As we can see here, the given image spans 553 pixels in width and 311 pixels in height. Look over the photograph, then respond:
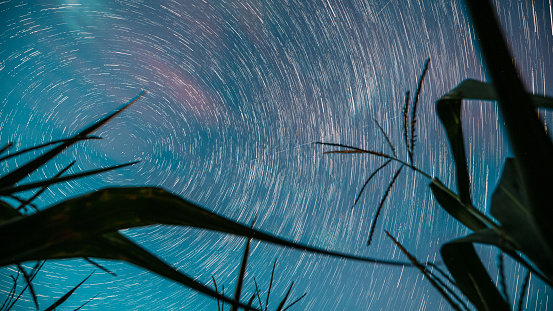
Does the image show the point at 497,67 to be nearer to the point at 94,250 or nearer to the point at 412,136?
the point at 94,250

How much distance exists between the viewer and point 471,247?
391 millimetres

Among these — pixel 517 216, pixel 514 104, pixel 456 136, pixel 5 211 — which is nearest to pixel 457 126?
pixel 456 136

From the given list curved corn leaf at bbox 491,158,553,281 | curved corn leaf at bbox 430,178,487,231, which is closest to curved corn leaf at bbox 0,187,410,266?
curved corn leaf at bbox 491,158,553,281

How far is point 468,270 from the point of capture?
376 mm

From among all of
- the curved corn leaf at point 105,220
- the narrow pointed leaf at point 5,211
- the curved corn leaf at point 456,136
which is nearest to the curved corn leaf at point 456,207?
the curved corn leaf at point 456,136

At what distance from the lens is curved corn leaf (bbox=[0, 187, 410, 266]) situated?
15 cm

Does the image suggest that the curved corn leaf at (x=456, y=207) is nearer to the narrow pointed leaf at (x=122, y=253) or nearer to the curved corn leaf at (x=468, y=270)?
the curved corn leaf at (x=468, y=270)

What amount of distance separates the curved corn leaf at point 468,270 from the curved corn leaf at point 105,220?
25 centimetres

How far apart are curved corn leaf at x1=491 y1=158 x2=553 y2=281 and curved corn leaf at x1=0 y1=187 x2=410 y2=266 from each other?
160 mm

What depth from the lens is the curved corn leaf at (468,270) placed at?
349mm

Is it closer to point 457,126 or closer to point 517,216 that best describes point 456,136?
point 457,126

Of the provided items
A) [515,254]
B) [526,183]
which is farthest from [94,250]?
[515,254]

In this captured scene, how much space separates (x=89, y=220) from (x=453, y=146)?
407 mm

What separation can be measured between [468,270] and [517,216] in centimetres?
12
